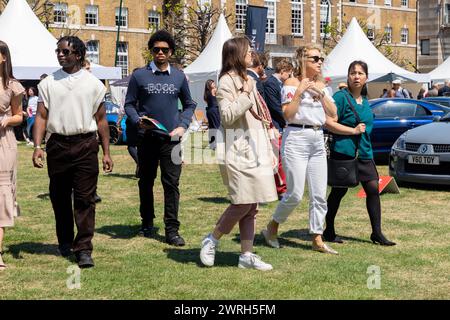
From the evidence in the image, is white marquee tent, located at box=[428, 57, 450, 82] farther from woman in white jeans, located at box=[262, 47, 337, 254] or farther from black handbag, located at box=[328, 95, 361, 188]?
woman in white jeans, located at box=[262, 47, 337, 254]

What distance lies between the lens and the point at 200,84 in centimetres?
3488

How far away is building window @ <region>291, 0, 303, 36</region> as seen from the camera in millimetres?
60594

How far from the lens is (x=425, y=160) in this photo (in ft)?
39.3

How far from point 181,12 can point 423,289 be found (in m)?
48.3

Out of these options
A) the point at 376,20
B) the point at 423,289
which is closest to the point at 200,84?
the point at 423,289

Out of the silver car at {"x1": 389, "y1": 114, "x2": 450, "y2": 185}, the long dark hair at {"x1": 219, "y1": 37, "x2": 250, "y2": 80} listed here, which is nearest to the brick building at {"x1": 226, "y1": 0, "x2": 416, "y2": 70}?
the silver car at {"x1": 389, "y1": 114, "x2": 450, "y2": 185}

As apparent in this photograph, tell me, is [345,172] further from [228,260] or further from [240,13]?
[240,13]

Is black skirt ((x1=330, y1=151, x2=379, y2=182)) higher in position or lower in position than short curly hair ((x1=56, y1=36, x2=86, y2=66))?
lower

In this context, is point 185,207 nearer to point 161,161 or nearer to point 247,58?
point 161,161

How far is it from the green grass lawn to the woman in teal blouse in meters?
0.29

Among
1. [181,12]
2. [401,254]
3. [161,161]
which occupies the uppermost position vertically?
[181,12]

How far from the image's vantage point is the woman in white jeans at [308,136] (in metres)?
7.02
